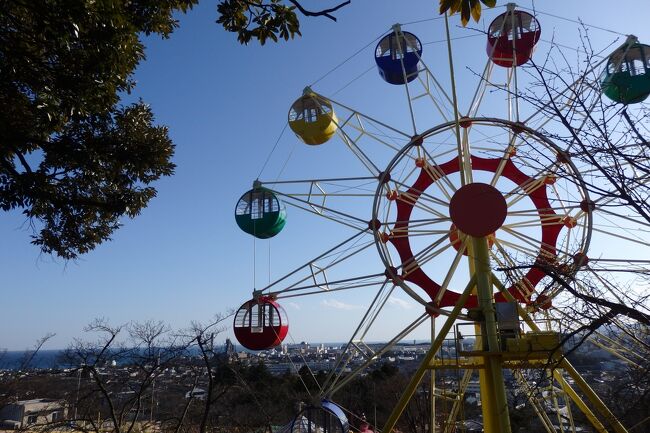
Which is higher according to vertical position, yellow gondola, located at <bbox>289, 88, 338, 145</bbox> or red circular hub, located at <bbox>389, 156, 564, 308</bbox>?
yellow gondola, located at <bbox>289, 88, 338, 145</bbox>

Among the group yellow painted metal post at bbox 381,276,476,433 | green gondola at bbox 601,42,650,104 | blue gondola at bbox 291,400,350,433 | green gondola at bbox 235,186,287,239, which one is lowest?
blue gondola at bbox 291,400,350,433

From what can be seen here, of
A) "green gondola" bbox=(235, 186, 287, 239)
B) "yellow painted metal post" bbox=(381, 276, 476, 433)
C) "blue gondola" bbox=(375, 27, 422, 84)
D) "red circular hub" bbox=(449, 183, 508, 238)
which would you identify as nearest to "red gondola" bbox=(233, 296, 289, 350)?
"green gondola" bbox=(235, 186, 287, 239)

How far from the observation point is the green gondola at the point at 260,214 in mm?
11727

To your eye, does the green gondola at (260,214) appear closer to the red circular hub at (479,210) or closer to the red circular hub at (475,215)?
the red circular hub at (475,215)

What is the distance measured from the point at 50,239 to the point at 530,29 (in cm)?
1065

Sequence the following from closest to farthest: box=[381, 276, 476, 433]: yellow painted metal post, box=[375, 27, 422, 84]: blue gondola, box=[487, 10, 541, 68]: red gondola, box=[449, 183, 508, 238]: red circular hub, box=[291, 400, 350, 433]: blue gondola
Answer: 1. box=[381, 276, 476, 433]: yellow painted metal post
2. box=[449, 183, 508, 238]: red circular hub
3. box=[291, 400, 350, 433]: blue gondola
4. box=[487, 10, 541, 68]: red gondola
5. box=[375, 27, 422, 84]: blue gondola

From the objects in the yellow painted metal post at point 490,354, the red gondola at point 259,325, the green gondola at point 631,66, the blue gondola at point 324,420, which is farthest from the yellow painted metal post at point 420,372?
the green gondola at point 631,66

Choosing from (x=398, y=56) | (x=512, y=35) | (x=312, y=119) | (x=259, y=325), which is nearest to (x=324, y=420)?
(x=259, y=325)

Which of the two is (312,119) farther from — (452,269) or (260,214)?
(452,269)

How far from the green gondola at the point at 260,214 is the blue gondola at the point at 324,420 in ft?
13.3

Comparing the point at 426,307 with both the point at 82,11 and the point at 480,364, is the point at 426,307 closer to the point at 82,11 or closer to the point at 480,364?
the point at 480,364

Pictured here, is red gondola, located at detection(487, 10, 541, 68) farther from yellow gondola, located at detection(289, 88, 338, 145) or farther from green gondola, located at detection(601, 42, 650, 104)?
yellow gondola, located at detection(289, 88, 338, 145)

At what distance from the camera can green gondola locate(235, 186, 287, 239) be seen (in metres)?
11.7

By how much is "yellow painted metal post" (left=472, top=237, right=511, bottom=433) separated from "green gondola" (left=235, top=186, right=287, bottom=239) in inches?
185
